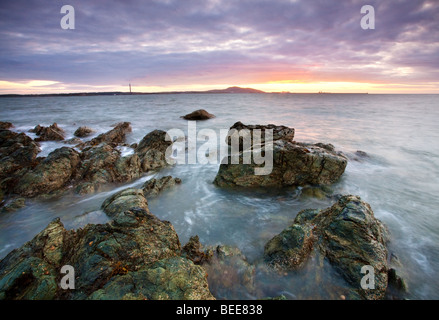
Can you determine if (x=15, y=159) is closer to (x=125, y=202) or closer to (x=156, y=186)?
(x=156, y=186)

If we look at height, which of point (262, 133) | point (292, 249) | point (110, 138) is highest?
point (262, 133)

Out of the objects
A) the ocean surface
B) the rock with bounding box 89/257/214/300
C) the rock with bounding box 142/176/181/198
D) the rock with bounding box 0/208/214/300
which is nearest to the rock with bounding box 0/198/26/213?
the ocean surface

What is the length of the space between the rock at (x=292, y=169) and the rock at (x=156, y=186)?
2414 mm

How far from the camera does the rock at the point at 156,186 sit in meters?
7.43

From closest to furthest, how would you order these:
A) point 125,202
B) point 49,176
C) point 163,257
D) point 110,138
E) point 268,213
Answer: point 163,257, point 125,202, point 268,213, point 49,176, point 110,138

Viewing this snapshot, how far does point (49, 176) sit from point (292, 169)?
868cm

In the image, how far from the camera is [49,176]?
7465 millimetres

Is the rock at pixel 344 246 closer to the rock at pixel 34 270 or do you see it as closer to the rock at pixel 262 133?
the rock at pixel 34 270

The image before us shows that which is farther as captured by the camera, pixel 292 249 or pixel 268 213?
pixel 268 213

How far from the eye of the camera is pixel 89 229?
12.4 feet

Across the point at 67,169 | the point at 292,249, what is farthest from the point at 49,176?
the point at 292,249

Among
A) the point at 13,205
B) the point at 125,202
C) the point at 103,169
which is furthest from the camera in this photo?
the point at 103,169
